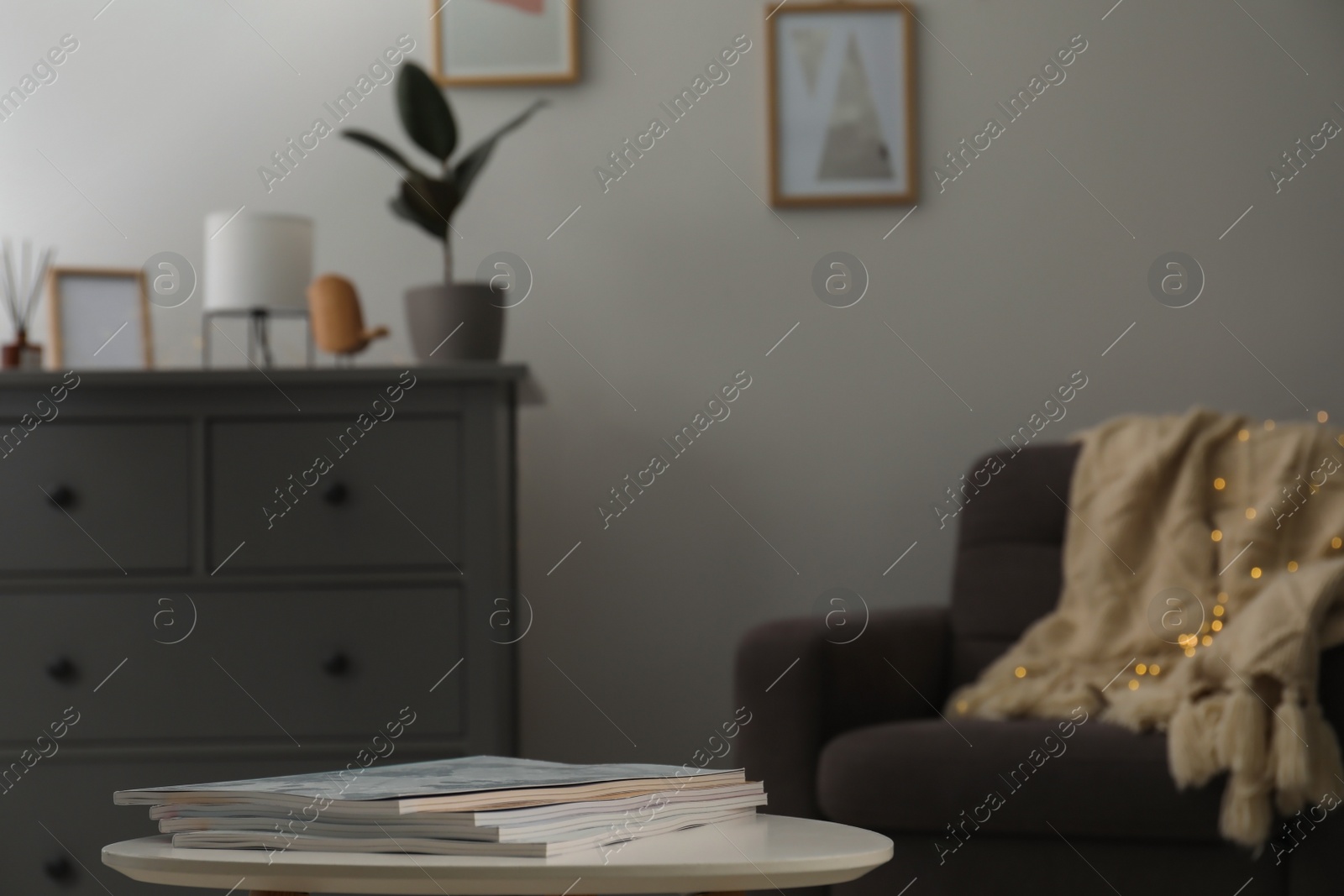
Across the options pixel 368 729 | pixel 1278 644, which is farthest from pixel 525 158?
pixel 1278 644

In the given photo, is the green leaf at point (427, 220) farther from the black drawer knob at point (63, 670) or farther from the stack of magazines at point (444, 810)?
the stack of magazines at point (444, 810)

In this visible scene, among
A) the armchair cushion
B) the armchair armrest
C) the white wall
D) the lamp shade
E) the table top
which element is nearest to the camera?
the table top

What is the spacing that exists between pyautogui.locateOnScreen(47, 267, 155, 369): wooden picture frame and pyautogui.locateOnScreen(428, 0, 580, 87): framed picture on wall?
2.53 feet

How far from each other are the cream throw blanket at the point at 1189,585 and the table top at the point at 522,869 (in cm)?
103

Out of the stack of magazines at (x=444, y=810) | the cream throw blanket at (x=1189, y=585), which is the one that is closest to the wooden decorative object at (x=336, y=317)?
the cream throw blanket at (x=1189, y=585)

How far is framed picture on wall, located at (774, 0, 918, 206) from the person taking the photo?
246 cm

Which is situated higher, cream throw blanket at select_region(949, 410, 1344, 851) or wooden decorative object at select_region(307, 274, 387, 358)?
wooden decorative object at select_region(307, 274, 387, 358)

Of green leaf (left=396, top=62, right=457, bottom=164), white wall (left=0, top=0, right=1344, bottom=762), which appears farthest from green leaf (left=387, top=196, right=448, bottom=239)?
white wall (left=0, top=0, right=1344, bottom=762)

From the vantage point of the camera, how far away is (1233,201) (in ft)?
8.03

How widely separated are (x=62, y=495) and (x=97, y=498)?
0.05 metres

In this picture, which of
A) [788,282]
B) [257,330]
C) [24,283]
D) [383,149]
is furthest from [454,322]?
[24,283]

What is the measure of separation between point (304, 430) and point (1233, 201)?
6.23 feet

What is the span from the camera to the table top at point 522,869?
26.0 inches

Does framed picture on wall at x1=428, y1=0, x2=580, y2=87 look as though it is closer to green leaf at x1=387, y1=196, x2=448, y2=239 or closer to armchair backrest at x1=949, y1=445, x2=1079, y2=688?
green leaf at x1=387, y1=196, x2=448, y2=239
